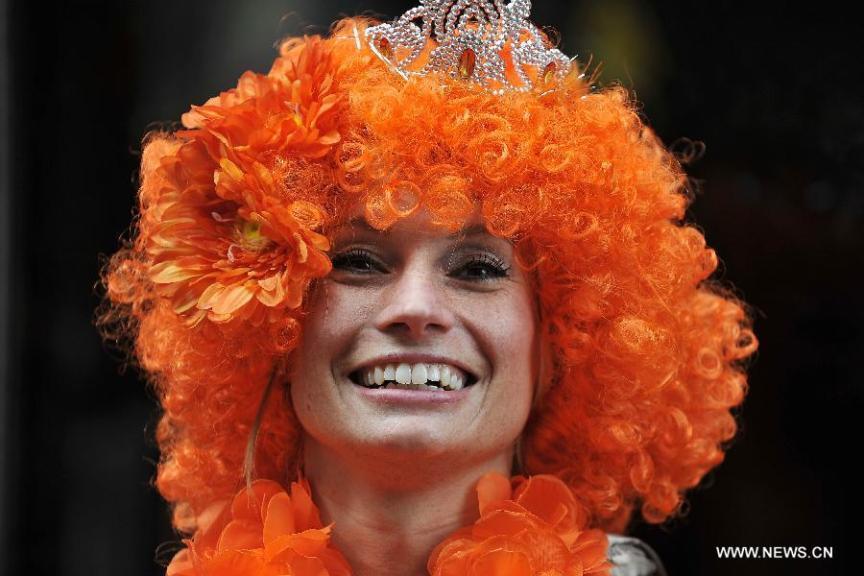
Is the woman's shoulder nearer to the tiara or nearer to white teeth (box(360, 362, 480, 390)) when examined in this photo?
white teeth (box(360, 362, 480, 390))

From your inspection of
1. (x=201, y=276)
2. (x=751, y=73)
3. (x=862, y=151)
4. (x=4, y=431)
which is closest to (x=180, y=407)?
(x=201, y=276)

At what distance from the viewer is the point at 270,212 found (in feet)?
5.64

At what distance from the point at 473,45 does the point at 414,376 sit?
0.59 metres

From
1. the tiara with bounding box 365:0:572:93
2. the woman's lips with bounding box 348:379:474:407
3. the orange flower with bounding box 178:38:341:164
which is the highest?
the tiara with bounding box 365:0:572:93

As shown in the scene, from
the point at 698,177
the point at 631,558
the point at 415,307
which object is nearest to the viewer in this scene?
the point at 415,307

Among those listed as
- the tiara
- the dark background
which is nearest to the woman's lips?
the tiara

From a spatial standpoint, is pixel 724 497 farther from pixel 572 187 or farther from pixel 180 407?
pixel 180 407

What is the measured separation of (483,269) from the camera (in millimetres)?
1839

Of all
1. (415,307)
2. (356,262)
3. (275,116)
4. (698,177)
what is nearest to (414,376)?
(415,307)

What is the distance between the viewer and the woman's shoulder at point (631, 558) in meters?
2.09

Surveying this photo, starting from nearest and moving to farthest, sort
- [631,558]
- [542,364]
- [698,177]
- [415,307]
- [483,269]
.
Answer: [415,307], [483,269], [542,364], [631,558], [698,177]

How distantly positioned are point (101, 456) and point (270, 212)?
4.50 feet

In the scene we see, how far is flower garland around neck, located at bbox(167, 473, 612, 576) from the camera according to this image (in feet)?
5.80

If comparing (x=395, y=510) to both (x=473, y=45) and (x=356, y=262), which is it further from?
(x=473, y=45)
